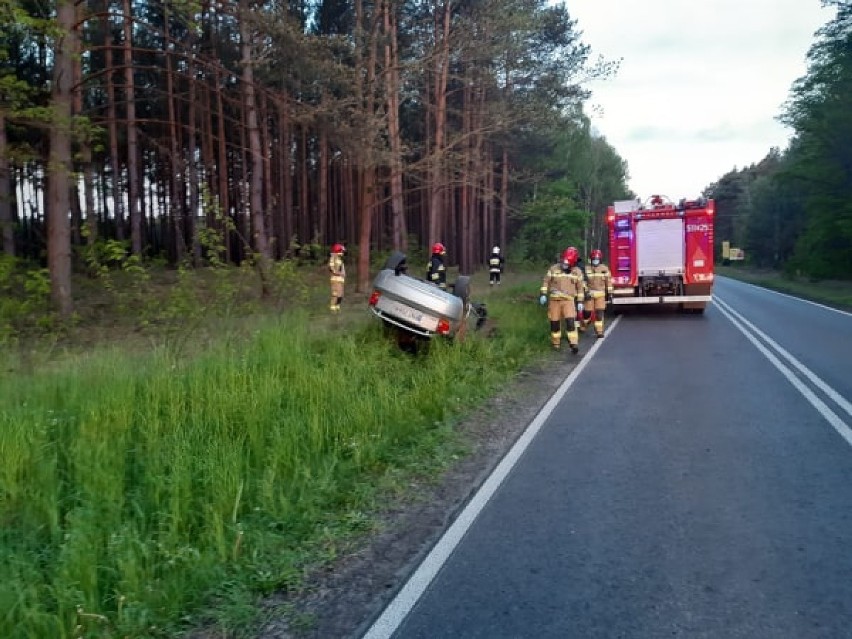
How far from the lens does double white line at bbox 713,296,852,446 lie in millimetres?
7699

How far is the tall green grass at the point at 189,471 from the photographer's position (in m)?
3.79

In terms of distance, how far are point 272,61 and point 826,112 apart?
2984 cm

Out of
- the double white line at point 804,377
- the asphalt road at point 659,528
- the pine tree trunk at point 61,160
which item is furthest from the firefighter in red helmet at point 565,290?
the pine tree trunk at point 61,160

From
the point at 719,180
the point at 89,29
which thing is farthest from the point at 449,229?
the point at 719,180

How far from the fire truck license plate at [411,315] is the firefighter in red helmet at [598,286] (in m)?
6.20

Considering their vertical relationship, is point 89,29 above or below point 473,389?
above

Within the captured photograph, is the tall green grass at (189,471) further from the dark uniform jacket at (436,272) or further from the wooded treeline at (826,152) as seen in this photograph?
the wooded treeline at (826,152)

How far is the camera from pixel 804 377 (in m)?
10.5

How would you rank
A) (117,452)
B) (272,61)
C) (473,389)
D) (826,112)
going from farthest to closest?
(826,112)
(272,61)
(473,389)
(117,452)

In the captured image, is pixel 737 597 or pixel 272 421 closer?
pixel 737 597

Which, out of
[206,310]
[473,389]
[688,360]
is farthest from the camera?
[688,360]

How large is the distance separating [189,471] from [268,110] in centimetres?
2543

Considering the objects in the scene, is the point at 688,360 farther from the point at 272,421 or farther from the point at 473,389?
the point at 272,421

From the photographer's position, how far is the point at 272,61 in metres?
17.0
